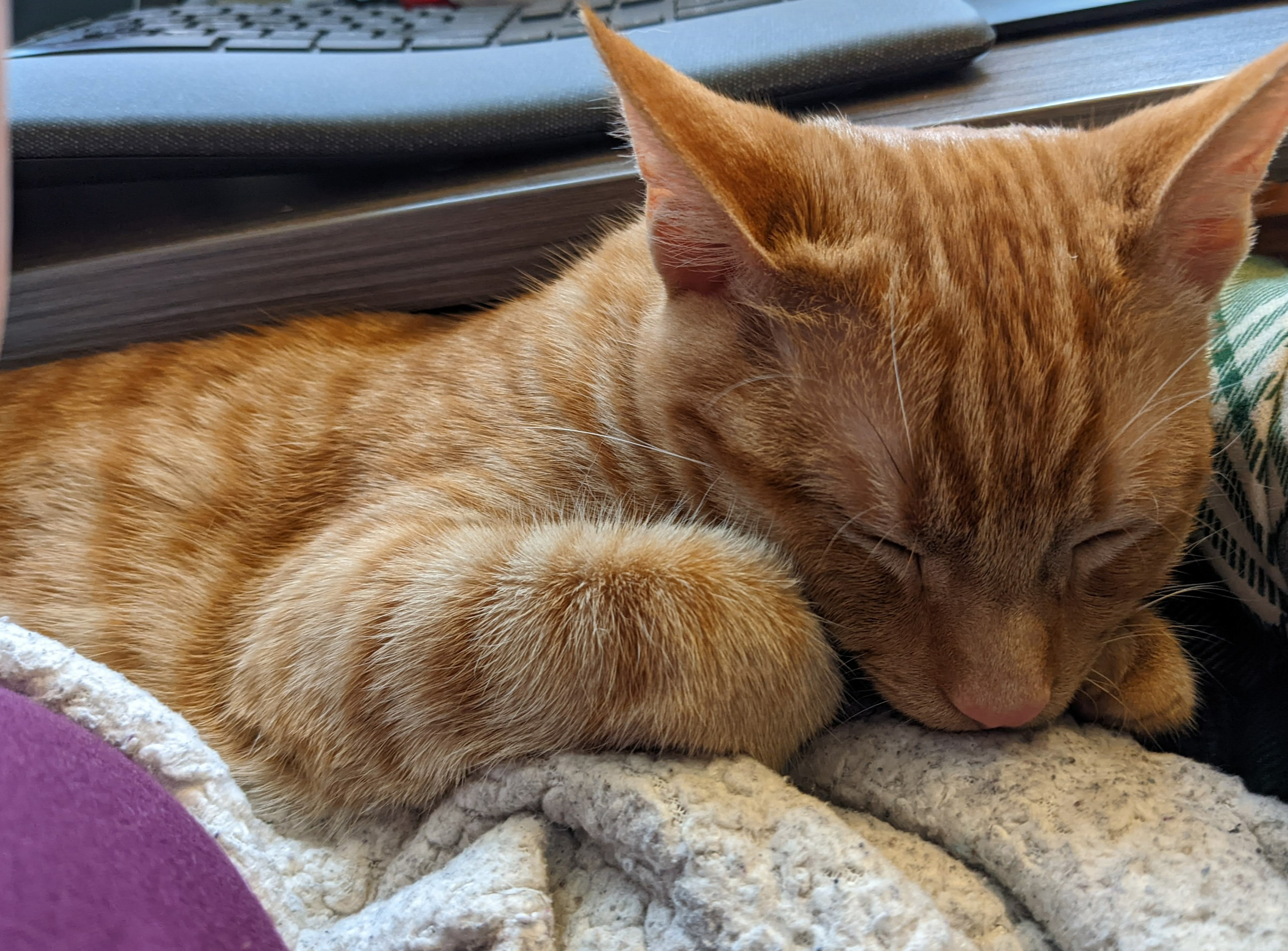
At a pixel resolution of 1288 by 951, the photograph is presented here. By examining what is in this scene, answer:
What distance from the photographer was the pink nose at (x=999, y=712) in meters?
0.92

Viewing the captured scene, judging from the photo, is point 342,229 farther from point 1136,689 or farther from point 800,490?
point 1136,689

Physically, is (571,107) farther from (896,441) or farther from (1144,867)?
(1144,867)

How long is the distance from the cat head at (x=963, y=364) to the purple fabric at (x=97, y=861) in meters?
0.65

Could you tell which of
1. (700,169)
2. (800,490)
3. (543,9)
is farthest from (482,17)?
(800,490)

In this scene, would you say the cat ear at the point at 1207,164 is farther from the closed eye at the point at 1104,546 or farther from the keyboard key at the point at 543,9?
the keyboard key at the point at 543,9

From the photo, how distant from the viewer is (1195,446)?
96 cm

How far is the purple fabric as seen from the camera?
553 mm

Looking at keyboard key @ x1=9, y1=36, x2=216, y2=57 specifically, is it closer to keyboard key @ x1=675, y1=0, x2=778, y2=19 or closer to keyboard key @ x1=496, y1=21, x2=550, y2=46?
keyboard key @ x1=496, y1=21, x2=550, y2=46

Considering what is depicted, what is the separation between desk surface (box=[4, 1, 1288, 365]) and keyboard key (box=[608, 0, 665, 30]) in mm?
529

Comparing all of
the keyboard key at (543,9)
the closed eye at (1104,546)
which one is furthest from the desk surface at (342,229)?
the closed eye at (1104,546)

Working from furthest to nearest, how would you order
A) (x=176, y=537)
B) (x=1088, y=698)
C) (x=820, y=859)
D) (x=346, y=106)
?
(x=346, y=106)
(x=176, y=537)
(x=1088, y=698)
(x=820, y=859)

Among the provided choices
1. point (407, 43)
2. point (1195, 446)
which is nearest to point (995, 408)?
point (1195, 446)

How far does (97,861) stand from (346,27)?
1886 mm

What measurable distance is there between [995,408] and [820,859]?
0.47m
